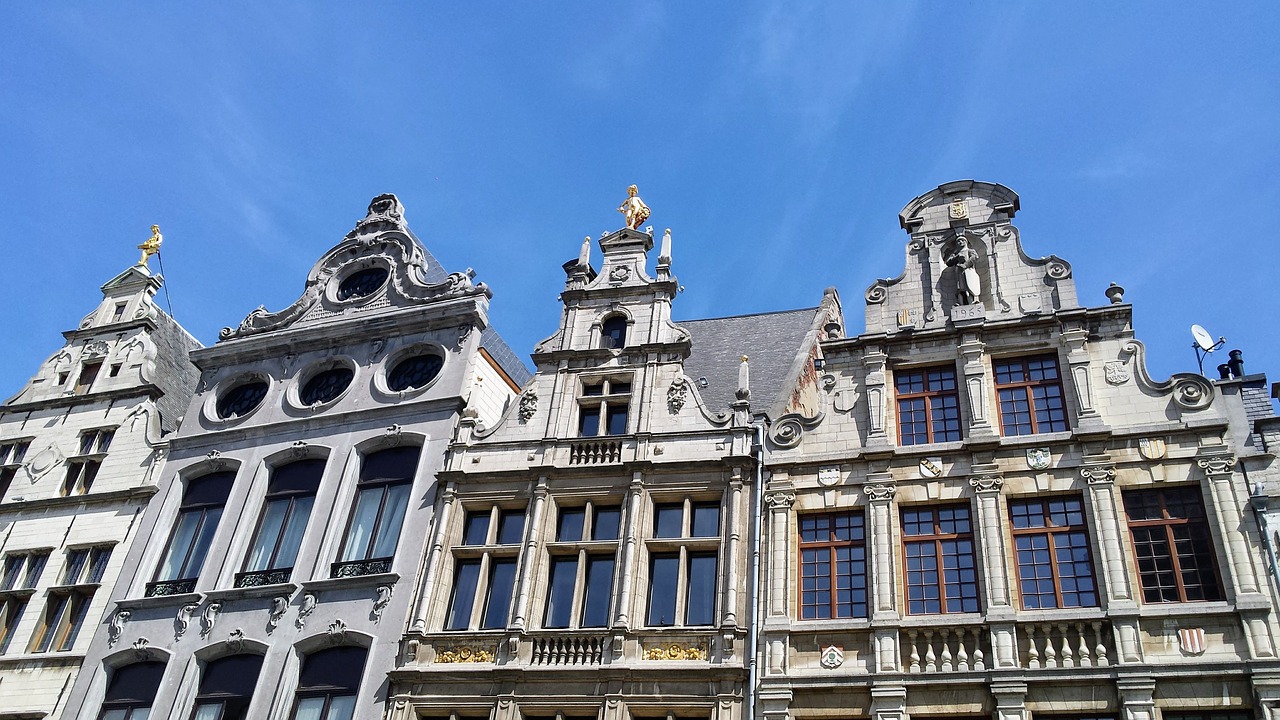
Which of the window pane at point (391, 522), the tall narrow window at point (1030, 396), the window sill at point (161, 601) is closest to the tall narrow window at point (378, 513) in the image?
the window pane at point (391, 522)

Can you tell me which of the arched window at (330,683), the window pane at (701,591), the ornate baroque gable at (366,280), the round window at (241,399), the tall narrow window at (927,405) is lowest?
the arched window at (330,683)

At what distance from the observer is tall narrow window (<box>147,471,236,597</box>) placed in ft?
73.2

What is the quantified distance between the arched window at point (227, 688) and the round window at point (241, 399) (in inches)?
242

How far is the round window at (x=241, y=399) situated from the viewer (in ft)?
82.1

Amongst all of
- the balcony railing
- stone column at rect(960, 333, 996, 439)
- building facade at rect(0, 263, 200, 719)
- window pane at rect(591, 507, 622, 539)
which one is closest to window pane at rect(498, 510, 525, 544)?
window pane at rect(591, 507, 622, 539)

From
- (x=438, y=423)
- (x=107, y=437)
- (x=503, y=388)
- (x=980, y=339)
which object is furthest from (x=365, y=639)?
(x=980, y=339)

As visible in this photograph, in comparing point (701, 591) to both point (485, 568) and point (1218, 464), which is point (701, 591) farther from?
point (1218, 464)

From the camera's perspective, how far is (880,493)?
18.4 m

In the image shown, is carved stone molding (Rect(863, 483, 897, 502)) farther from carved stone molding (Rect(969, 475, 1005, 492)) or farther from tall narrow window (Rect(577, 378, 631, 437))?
tall narrow window (Rect(577, 378, 631, 437))

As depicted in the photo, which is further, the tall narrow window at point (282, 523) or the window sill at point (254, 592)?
the tall narrow window at point (282, 523)

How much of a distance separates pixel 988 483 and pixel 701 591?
5003 mm

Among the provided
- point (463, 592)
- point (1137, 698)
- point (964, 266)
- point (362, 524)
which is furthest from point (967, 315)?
point (362, 524)

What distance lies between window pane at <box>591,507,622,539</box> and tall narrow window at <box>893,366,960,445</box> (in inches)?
205

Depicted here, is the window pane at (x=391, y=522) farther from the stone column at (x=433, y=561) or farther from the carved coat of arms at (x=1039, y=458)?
the carved coat of arms at (x=1039, y=458)
